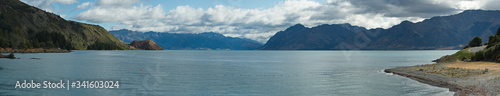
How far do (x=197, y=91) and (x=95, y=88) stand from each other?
12260 millimetres

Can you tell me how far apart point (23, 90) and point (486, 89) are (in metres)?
49.5

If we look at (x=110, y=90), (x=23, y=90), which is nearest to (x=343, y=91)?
(x=110, y=90)

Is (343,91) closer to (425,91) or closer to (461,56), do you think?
(425,91)

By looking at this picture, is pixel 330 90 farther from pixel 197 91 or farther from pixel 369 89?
pixel 197 91

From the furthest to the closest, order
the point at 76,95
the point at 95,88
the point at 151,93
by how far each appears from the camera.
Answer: the point at 95,88 < the point at 151,93 < the point at 76,95

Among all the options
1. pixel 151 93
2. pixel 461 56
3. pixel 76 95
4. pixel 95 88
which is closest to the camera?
pixel 76 95

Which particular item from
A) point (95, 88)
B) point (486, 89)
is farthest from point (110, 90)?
point (486, 89)

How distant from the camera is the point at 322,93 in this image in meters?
36.9

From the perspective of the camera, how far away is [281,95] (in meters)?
35.8

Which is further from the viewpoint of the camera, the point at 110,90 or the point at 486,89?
the point at 110,90

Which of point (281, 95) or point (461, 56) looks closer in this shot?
point (281, 95)

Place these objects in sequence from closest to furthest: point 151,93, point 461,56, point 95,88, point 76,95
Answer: point 76,95, point 151,93, point 95,88, point 461,56

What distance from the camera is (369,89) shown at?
39938 mm

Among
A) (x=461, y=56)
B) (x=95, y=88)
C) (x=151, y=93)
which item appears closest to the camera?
(x=151, y=93)
